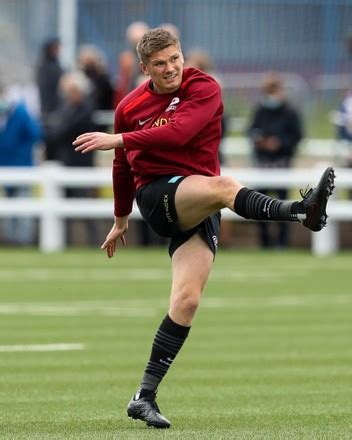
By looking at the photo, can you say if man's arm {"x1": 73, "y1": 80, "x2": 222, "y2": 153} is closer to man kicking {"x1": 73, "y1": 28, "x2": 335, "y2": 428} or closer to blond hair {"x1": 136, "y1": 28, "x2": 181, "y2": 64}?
man kicking {"x1": 73, "y1": 28, "x2": 335, "y2": 428}

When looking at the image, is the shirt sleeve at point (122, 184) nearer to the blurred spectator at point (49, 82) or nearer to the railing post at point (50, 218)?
the railing post at point (50, 218)

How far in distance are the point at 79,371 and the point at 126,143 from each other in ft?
9.44

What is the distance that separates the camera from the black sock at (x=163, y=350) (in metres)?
8.40

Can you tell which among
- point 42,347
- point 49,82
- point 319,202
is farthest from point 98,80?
point 319,202

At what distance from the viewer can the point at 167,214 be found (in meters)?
8.38

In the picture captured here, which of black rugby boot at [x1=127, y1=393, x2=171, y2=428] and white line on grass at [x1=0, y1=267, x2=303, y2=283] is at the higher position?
black rugby boot at [x1=127, y1=393, x2=171, y2=428]

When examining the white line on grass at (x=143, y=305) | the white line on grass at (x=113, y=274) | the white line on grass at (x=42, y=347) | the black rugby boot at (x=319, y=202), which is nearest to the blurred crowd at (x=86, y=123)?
the white line on grass at (x=113, y=274)

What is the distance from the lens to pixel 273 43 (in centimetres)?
2725

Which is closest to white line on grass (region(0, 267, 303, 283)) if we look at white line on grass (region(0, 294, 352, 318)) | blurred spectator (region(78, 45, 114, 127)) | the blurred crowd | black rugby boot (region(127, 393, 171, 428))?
white line on grass (region(0, 294, 352, 318))

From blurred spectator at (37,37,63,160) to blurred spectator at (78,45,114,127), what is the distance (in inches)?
15.5

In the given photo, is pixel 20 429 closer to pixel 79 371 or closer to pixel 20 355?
pixel 79 371

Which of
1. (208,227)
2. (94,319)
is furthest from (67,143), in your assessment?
(208,227)

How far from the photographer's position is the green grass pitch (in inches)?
331

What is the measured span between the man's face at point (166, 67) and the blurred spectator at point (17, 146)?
1349 cm
